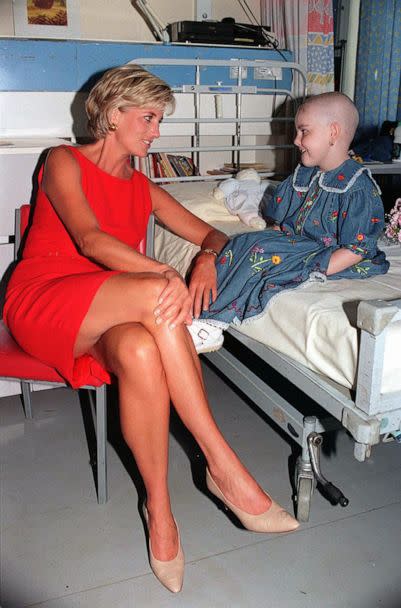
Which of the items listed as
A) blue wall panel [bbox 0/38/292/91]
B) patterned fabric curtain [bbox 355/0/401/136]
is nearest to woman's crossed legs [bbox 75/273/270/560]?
blue wall panel [bbox 0/38/292/91]

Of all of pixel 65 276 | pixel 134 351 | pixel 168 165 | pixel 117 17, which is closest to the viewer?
pixel 134 351

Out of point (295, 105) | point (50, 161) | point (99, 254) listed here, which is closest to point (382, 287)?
point (99, 254)

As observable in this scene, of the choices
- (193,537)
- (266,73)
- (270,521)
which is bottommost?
(193,537)

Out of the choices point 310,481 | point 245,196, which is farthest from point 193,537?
point 245,196

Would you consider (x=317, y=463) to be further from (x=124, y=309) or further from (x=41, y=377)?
(x=41, y=377)

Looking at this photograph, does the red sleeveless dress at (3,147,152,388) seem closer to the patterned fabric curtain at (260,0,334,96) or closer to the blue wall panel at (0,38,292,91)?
the blue wall panel at (0,38,292,91)

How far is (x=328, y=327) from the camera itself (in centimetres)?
150

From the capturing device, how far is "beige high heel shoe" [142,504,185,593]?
1462 millimetres

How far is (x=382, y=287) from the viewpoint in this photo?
1720 millimetres

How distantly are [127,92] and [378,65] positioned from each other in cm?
284

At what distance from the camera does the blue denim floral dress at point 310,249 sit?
1.75m

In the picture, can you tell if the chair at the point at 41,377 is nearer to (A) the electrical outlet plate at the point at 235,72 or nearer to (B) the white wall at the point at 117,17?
(A) the electrical outlet plate at the point at 235,72

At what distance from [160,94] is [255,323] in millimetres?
762

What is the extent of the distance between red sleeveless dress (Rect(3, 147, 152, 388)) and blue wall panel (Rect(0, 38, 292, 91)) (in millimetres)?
1784
